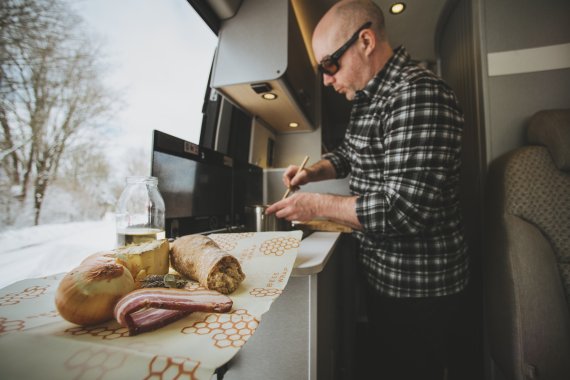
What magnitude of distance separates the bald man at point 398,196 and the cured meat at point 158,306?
52cm

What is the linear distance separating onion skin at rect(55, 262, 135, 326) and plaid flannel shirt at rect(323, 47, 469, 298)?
65cm

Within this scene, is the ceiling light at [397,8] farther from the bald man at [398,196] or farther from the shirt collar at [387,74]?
the shirt collar at [387,74]

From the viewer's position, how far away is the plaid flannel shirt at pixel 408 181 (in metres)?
0.75

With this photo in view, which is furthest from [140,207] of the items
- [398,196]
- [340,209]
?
[398,196]

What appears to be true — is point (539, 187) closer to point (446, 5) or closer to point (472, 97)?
point (472, 97)

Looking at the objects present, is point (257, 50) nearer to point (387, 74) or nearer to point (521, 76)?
point (387, 74)

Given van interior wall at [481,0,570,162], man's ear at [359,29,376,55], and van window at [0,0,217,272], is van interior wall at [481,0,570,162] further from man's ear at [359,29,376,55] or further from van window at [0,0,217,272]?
van window at [0,0,217,272]

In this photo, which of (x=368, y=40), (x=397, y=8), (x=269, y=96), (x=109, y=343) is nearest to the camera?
(x=109, y=343)

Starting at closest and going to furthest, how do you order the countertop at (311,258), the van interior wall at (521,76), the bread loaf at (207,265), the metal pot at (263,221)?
the bread loaf at (207,265)
the countertop at (311,258)
the metal pot at (263,221)
the van interior wall at (521,76)

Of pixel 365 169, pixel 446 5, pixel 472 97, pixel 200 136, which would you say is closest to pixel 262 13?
pixel 200 136

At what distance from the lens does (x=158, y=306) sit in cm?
33

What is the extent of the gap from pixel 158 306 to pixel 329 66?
3.63ft

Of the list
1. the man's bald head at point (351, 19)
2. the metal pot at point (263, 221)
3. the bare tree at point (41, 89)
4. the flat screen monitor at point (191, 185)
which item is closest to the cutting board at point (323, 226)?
the metal pot at point (263, 221)

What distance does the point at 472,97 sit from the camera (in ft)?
4.75
